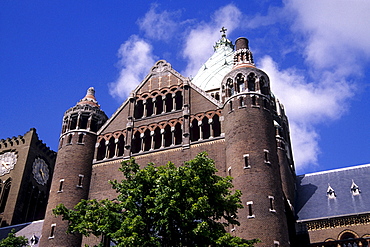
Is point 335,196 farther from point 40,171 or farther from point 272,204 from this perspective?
point 40,171

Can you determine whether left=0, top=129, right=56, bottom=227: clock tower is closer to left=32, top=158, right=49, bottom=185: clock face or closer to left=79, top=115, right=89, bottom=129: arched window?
left=32, top=158, right=49, bottom=185: clock face

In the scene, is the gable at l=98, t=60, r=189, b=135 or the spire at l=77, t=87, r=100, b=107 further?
the spire at l=77, t=87, r=100, b=107

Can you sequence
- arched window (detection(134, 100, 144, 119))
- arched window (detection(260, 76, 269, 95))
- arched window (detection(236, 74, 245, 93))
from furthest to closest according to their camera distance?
arched window (detection(134, 100, 144, 119)) → arched window (detection(236, 74, 245, 93)) → arched window (detection(260, 76, 269, 95))

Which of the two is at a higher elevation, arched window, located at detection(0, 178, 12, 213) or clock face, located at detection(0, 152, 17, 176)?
clock face, located at detection(0, 152, 17, 176)

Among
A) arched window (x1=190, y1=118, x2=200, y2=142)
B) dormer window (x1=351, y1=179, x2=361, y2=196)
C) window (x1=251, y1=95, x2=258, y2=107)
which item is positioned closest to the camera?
window (x1=251, y1=95, x2=258, y2=107)

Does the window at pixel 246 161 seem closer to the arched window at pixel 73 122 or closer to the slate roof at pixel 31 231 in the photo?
the arched window at pixel 73 122

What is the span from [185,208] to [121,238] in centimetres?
416

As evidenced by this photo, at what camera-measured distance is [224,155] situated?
40.3 meters

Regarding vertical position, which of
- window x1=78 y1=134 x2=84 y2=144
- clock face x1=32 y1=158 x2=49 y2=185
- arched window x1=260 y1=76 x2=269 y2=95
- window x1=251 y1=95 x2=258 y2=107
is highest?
clock face x1=32 y1=158 x2=49 y2=185

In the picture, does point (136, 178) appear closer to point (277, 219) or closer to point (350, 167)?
point (277, 219)

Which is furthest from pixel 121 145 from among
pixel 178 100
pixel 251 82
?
pixel 251 82

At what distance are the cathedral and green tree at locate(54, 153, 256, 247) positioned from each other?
8.00 m

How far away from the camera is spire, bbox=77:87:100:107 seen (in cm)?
5059

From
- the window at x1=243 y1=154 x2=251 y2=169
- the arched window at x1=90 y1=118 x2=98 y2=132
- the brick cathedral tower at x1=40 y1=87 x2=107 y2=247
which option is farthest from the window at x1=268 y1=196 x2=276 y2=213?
the arched window at x1=90 y1=118 x2=98 y2=132
